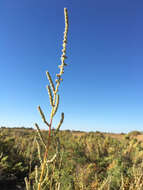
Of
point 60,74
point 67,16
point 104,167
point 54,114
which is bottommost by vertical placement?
point 104,167

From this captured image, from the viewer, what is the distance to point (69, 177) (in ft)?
12.0

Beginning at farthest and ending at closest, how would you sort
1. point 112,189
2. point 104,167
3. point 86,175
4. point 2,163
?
point 104,167 < point 2,163 < point 86,175 < point 112,189

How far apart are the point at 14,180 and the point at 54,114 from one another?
16.8ft

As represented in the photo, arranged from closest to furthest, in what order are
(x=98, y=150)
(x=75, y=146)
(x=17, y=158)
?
(x=17, y=158) → (x=98, y=150) → (x=75, y=146)

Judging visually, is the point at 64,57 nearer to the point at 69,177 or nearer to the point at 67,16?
the point at 67,16

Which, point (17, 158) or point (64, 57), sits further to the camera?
point (17, 158)

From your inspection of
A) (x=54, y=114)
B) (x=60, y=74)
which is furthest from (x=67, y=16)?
(x=54, y=114)

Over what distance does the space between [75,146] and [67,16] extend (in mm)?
6856

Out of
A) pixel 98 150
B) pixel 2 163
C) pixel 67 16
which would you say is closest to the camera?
pixel 67 16

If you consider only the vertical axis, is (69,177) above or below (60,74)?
below

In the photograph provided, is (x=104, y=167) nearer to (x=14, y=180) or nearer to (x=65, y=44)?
(x=14, y=180)

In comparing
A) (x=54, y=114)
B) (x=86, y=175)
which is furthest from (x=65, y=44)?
(x=86, y=175)

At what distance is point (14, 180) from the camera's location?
16.3 ft

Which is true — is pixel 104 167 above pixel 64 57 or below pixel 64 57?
below
